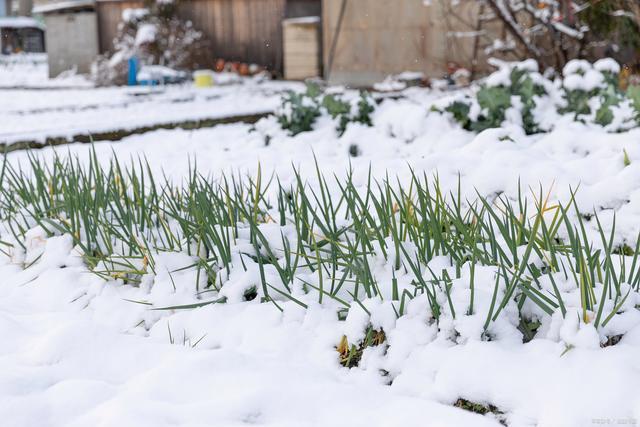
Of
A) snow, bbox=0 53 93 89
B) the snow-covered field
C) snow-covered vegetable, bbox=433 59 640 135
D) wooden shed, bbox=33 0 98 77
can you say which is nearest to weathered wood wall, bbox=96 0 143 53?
wooden shed, bbox=33 0 98 77

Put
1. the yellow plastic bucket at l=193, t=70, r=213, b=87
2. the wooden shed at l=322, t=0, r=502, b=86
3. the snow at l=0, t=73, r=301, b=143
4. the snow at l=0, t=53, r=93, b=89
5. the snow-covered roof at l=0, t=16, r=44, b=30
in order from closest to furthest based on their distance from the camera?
the snow at l=0, t=73, r=301, b=143 → the wooden shed at l=322, t=0, r=502, b=86 → the yellow plastic bucket at l=193, t=70, r=213, b=87 → the snow at l=0, t=53, r=93, b=89 → the snow-covered roof at l=0, t=16, r=44, b=30

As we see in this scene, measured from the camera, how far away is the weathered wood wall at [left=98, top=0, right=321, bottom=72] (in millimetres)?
13562

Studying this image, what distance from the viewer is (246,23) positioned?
13945mm

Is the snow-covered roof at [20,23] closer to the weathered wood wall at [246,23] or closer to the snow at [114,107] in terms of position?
the weathered wood wall at [246,23]

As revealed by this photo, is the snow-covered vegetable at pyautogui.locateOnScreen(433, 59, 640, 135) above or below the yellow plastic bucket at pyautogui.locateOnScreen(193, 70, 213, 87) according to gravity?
above

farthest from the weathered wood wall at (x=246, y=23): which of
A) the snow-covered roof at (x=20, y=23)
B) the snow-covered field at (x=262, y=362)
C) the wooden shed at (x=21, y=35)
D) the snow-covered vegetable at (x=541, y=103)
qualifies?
the wooden shed at (x=21, y=35)

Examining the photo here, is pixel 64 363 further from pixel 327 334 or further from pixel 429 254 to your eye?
pixel 429 254

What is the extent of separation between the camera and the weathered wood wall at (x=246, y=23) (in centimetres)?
1356

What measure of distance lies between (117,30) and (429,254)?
14099mm

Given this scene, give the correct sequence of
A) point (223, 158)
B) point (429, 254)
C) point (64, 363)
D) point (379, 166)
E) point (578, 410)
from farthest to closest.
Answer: point (223, 158) → point (379, 166) → point (429, 254) → point (64, 363) → point (578, 410)

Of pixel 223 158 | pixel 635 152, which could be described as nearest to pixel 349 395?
pixel 635 152

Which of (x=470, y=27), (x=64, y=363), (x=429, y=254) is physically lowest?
(x=64, y=363)

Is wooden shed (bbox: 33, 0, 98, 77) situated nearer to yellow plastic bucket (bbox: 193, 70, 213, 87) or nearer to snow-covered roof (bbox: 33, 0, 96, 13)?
snow-covered roof (bbox: 33, 0, 96, 13)

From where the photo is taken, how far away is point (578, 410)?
5.15 ft
